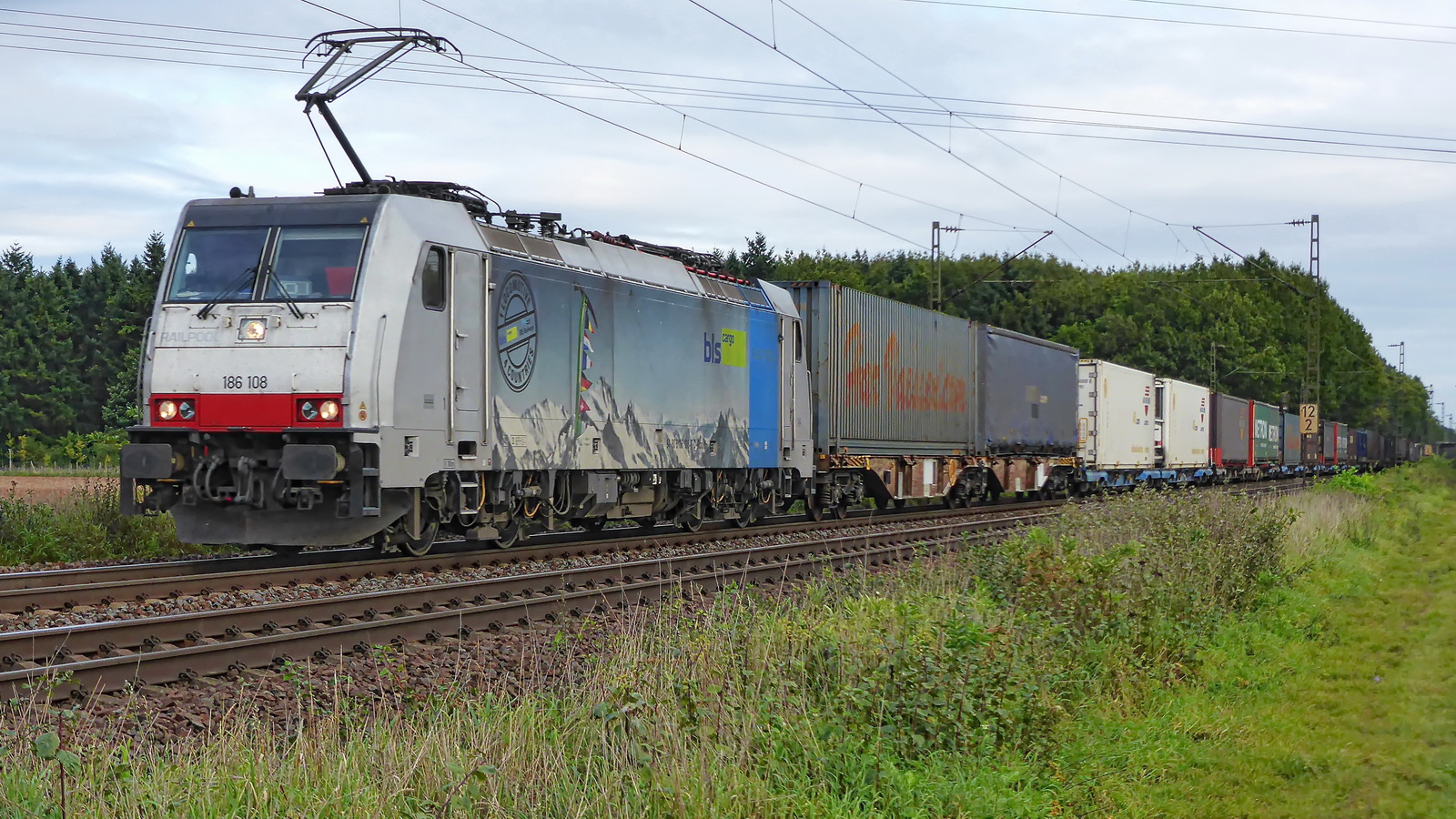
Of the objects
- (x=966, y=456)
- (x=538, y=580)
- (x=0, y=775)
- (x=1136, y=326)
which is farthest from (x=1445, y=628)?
(x=1136, y=326)

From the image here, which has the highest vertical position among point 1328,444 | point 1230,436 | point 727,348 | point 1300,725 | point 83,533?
point 727,348

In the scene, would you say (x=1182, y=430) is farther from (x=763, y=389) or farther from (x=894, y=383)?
(x=763, y=389)

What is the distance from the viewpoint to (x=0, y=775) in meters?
4.88

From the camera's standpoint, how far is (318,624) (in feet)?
31.2

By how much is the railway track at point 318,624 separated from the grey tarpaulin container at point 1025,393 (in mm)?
14034

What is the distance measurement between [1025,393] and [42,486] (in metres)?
25.7

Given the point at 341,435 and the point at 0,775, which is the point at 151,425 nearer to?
the point at 341,435

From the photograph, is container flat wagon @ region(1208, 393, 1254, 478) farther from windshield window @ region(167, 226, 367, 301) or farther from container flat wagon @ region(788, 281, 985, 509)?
windshield window @ region(167, 226, 367, 301)

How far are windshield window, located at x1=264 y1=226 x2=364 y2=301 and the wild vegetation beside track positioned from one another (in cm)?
471

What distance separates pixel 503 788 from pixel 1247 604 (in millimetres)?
9160

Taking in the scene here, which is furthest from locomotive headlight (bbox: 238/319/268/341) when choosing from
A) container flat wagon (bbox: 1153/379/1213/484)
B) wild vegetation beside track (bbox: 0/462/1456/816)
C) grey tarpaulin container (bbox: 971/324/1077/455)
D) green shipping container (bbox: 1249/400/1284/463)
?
green shipping container (bbox: 1249/400/1284/463)

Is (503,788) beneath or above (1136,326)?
beneath

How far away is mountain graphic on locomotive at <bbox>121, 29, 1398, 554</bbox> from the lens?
40.1ft

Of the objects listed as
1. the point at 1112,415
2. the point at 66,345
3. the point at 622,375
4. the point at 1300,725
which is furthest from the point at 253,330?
the point at 66,345
